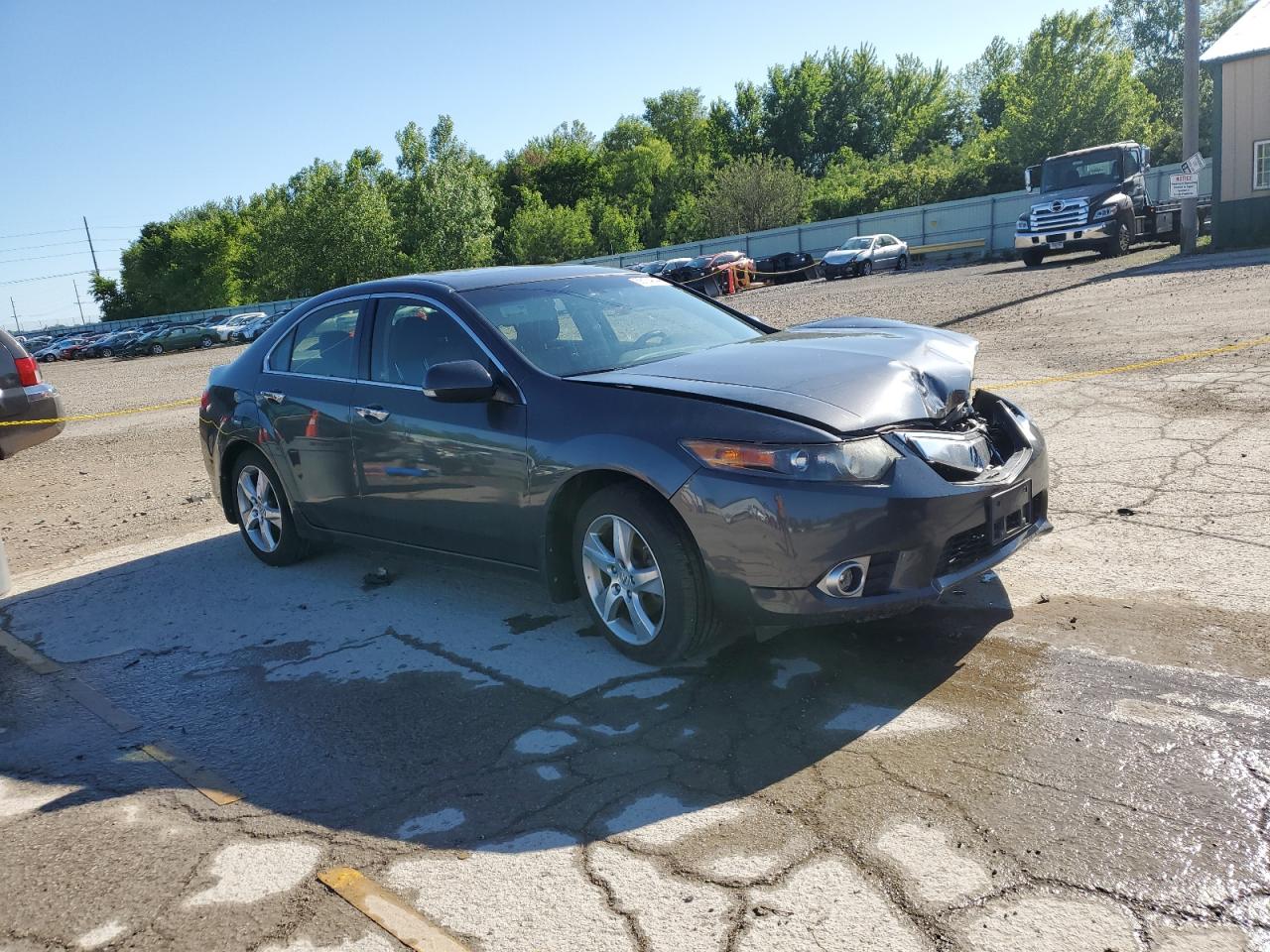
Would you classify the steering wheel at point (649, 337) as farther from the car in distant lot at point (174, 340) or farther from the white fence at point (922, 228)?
the car in distant lot at point (174, 340)

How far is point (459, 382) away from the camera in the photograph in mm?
4469

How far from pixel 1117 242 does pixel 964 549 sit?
2329 centimetres

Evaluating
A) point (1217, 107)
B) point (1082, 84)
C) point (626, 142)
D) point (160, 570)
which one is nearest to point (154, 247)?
point (626, 142)

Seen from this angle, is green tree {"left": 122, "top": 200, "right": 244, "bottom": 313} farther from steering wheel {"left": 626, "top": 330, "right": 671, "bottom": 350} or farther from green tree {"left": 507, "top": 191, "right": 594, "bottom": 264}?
steering wheel {"left": 626, "top": 330, "right": 671, "bottom": 350}

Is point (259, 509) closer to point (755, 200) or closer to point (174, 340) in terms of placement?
point (174, 340)

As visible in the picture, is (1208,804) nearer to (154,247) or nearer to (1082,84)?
(1082,84)

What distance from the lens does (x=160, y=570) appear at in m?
6.64

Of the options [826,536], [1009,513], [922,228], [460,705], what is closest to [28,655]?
[460,705]

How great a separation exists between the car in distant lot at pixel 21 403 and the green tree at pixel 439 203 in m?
55.5

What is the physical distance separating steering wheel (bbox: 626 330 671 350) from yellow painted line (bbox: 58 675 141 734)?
8.93 feet

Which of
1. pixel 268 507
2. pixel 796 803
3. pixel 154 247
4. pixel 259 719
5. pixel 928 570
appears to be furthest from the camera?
pixel 154 247

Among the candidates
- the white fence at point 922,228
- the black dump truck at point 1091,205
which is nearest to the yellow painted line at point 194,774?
the black dump truck at point 1091,205

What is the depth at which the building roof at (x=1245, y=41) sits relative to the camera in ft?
77.0

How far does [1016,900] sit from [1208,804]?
739 mm
